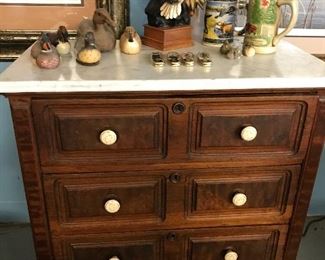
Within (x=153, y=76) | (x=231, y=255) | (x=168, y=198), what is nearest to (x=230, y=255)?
(x=231, y=255)

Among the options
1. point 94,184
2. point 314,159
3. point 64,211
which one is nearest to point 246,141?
point 314,159

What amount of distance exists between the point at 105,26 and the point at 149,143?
38 centimetres

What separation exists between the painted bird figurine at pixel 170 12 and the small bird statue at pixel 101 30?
13 centimetres

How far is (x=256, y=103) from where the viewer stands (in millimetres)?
960

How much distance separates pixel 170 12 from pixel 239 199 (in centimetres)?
58

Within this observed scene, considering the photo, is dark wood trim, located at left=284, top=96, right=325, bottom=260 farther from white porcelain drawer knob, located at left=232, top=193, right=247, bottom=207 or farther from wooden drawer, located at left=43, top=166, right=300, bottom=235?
white porcelain drawer knob, located at left=232, top=193, right=247, bottom=207

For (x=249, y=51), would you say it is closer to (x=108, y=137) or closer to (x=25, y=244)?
(x=108, y=137)

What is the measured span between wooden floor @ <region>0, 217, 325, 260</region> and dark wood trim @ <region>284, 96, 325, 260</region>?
0.50m

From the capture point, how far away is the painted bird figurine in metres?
1.07

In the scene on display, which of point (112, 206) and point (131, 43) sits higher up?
point (131, 43)

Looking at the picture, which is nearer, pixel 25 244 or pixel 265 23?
pixel 265 23

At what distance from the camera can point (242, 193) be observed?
42.0 inches

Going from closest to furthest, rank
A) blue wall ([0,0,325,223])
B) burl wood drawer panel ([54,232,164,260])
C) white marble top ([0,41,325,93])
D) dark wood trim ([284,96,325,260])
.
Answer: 1. white marble top ([0,41,325,93])
2. dark wood trim ([284,96,325,260])
3. burl wood drawer panel ([54,232,164,260])
4. blue wall ([0,0,325,223])

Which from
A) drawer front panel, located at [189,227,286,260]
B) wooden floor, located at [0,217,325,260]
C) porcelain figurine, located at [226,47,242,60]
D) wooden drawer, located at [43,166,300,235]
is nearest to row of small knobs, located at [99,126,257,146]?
wooden drawer, located at [43,166,300,235]
